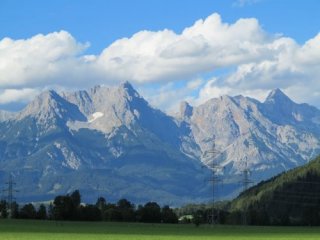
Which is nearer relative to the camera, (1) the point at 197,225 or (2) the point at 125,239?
(2) the point at 125,239

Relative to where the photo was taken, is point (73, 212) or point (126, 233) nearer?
point (126, 233)

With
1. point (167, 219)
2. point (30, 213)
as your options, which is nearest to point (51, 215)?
point (30, 213)

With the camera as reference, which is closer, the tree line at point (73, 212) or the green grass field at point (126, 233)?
the green grass field at point (126, 233)

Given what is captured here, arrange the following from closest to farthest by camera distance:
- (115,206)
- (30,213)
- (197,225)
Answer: (197,225) → (30,213) → (115,206)

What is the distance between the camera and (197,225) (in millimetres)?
168875

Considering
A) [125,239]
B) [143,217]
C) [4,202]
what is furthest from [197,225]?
[125,239]

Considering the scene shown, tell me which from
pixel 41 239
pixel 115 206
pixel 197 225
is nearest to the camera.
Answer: pixel 41 239

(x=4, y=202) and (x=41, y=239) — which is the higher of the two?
(x=4, y=202)

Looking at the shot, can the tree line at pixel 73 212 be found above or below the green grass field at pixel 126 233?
above

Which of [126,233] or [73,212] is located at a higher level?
[73,212]

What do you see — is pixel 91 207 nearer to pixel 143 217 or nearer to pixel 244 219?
pixel 143 217

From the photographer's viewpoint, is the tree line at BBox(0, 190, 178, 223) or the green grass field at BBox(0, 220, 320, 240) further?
the tree line at BBox(0, 190, 178, 223)

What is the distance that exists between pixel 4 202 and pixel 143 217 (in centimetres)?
3695

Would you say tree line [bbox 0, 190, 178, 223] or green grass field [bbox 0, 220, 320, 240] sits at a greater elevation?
tree line [bbox 0, 190, 178, 223]
